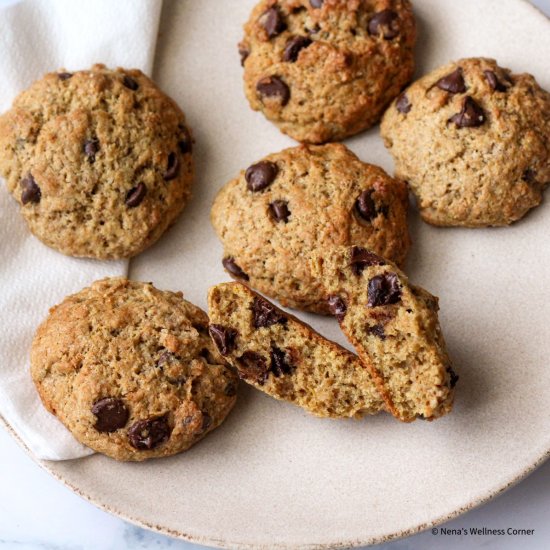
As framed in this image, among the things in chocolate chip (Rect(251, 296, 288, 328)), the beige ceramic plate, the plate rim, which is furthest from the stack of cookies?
the plate rim

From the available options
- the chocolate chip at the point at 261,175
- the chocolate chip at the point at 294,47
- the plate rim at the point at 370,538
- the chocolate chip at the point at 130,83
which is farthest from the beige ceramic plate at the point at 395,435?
the chocolate chip at the point at 130,83

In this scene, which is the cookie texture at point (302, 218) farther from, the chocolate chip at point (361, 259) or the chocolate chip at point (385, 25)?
the chocolate chip at point (385, 25)

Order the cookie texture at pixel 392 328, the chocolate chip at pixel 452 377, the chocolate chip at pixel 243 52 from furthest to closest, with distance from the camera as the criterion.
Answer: the chocolate chip at pixel 243 52 < the chocolate chip at pixel 452 377 < the cookie texture at pixel 392 328

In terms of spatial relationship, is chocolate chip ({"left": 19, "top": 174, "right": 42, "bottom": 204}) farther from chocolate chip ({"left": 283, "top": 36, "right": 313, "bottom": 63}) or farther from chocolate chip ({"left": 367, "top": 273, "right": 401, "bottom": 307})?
chocolate chip ({"left": 367, "top": 273, "right": 401, "bottom": 307})

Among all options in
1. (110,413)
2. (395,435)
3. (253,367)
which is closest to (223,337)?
(253,367)

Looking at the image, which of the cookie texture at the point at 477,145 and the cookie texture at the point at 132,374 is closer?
the cookie texture at the point at 132,374

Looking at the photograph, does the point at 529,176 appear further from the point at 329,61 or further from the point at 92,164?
the point at 92,164

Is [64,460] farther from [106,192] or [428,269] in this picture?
[428,269]
